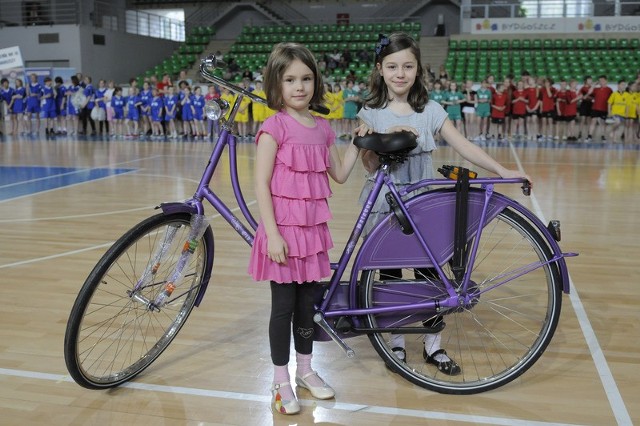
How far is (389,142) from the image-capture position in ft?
7.28

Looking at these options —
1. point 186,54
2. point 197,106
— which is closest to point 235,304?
point 197,106

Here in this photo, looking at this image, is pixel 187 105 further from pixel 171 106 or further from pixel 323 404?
pixel 323 404

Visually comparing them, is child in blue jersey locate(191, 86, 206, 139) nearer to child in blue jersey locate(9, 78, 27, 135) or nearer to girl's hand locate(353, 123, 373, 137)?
child in blue jersey locate(9, 78, 27, 135)

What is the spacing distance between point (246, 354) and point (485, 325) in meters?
1.20

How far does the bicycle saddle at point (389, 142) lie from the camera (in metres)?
2.21

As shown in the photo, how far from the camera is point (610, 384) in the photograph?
2432mm

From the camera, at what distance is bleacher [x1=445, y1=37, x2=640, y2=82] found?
59.1 feet

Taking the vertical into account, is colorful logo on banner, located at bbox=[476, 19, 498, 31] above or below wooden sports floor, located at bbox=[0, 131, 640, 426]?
above

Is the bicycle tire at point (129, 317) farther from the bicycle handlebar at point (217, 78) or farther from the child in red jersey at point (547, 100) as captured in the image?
the child in red jersey at point (547, 100)

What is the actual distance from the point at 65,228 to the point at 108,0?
76.1 feet

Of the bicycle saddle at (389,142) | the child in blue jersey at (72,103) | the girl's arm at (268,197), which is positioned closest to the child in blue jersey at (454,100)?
the child in blue jersey at (72,103)

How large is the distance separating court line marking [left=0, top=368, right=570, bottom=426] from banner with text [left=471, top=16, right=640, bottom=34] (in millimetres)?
20062

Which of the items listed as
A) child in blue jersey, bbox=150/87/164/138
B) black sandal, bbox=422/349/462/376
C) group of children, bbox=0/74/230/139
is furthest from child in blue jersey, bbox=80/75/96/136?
black sandal, bbox=422/349/462/376

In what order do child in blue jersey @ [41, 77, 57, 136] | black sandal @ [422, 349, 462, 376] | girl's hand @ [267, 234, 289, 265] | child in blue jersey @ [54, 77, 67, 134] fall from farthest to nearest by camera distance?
child in blue jersey @ [54, 77, 67, 134] < child in blue jersey @ [41, 77, 57, 136] < black sandal @ [422, 349, 462, 376] < girl's hand @ [267, 234, 289, 265]
